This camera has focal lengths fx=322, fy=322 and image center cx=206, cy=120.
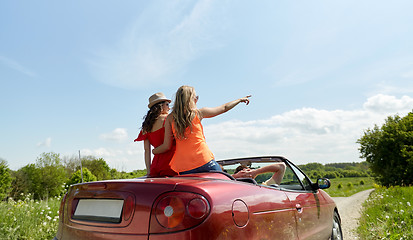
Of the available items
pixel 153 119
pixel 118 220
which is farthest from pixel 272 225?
pixel 153 119

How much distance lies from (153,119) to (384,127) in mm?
31145

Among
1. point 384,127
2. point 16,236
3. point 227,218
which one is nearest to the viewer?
point 227,218

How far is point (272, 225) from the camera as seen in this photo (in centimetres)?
268

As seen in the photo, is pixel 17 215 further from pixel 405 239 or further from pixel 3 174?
pixel 3 174

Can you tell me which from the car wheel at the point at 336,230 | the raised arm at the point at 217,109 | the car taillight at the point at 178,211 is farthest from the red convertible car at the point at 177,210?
the car wheel at the point at 336,230

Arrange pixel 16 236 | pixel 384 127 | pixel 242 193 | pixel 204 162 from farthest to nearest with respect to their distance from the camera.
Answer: pixel 384 127 → pixel 16 236 → pixel 204 162 → pixel 242 193

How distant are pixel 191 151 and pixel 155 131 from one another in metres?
0.86

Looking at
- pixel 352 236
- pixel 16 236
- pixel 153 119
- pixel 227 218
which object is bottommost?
pixel 352 236

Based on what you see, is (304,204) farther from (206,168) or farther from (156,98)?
(156,98)

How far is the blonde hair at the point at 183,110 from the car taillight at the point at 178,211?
1.35 metres

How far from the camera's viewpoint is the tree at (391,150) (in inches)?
1062

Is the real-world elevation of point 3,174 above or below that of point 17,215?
above

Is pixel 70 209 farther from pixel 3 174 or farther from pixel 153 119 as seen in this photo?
pixel 3 174

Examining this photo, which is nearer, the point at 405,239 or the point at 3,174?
the point at 405,239
